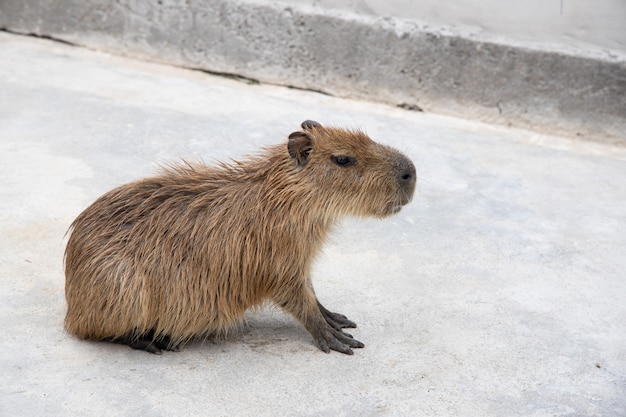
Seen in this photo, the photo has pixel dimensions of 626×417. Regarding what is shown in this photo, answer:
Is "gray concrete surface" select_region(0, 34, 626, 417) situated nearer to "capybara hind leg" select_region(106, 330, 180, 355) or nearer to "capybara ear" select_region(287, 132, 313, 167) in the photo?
"capybara hind leg" select_region(106, 330, 180, 355)

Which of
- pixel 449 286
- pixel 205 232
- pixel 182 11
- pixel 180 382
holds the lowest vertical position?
pixel 180 382

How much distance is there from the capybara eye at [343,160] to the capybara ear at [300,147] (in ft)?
0.33

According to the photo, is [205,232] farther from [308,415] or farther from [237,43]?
[237,43]

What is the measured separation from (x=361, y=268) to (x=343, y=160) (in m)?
0.85

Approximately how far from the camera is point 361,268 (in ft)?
12.9

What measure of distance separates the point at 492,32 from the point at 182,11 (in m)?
2.23

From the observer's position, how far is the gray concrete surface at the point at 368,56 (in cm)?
551

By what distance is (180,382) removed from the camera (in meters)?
3.05

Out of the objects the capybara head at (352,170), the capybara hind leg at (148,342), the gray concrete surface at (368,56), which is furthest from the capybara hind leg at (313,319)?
the gray concrete surface at (368,56)

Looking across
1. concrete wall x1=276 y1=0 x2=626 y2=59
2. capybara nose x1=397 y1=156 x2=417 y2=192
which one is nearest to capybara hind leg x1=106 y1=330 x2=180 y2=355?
capybara nose x1=397 y1=156 x2=417 y2=192

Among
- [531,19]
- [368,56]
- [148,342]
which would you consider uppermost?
[531,19]

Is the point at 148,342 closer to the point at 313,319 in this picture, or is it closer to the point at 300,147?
the point at 313,319

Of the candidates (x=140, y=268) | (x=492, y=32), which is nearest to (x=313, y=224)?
(x=140, y=268)

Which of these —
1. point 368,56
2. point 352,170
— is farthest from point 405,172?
point 368,56
